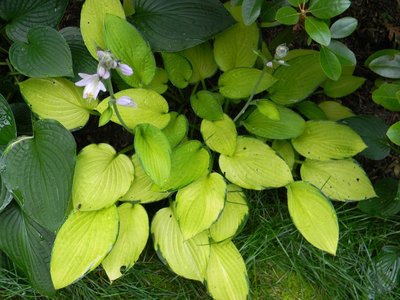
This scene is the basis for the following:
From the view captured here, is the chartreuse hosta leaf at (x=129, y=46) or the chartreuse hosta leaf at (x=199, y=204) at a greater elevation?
the chartreuse hosta leaf at (x=129, y=46)

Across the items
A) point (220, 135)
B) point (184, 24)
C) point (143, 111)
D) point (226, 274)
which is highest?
point (184, 24)

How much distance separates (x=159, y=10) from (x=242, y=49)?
0.85 ft

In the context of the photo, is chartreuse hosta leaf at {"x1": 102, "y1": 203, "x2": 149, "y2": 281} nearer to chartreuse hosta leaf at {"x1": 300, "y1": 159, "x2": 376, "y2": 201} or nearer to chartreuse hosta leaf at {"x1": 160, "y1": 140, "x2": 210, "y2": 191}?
chartreuse hosta leaf at {"x1": 160, "y1": 140, "x2": 210, "y2": 191}

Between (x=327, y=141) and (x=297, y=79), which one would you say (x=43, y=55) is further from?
(x=327, y=141)

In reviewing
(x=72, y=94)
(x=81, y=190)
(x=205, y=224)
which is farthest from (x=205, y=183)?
(x=72, y=94)

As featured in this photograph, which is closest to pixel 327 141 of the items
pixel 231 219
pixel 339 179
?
pixel 339 179

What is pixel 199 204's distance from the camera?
1356 millimetres

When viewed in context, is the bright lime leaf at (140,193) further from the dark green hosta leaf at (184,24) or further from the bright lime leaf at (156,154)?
the dark green hosta leaf at (184,24)

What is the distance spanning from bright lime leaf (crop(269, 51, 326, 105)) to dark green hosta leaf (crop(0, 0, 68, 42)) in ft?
2.03

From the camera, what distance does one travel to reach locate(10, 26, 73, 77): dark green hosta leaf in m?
1.26

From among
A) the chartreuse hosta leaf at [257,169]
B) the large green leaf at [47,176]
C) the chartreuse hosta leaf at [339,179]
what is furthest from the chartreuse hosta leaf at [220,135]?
the large green leaf at [47,176]

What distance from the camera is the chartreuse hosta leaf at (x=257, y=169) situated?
4.58 feet

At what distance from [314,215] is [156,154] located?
47cm

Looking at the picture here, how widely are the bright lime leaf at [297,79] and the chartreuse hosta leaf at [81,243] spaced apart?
563 millimetres
